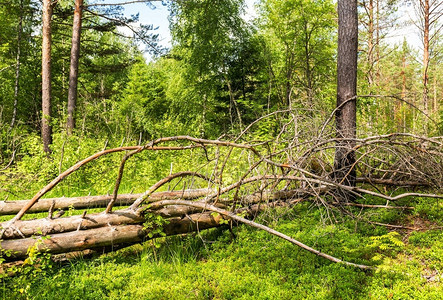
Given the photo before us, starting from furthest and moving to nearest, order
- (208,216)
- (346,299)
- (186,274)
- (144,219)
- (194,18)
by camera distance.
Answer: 1. (194,18)
2. (208,216)
3. (144,219)
4. (186,274)
5. (346,299)

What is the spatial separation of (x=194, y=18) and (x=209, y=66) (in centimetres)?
243

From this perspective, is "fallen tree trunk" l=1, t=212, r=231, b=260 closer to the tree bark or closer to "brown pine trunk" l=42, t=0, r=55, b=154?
the tree bark

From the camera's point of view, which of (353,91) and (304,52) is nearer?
(353,91)

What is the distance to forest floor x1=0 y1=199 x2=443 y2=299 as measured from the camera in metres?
3.03

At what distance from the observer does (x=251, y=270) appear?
3.53 m

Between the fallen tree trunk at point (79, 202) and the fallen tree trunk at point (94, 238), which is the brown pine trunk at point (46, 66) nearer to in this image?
the fallen tree trunk at point (79, 202)

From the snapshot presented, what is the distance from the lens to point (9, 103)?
14.5 m

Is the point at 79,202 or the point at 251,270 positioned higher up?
the point at 79,202

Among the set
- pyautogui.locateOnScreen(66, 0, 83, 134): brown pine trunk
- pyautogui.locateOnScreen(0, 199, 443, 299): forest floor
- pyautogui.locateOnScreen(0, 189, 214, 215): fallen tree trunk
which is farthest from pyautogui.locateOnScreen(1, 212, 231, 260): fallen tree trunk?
pyautogui.locateOnScreen(66, 0, 83, 134): brown pine trunk

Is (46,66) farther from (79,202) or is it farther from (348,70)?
(348,70)

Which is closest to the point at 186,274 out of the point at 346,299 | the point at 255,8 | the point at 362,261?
the point at 346,299

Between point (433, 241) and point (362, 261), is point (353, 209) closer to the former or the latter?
point (433, 241)

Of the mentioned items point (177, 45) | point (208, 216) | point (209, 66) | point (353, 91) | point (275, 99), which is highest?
point (177, 45)

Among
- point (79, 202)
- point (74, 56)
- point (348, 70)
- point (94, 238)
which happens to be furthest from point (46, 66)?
point (348, 70)
